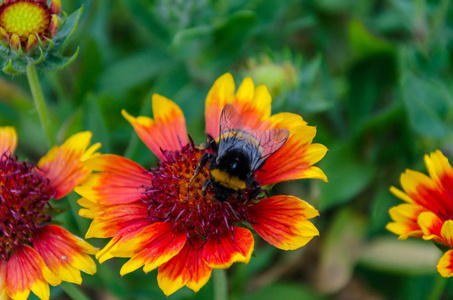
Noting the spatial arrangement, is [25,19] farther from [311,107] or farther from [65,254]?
[311,107]

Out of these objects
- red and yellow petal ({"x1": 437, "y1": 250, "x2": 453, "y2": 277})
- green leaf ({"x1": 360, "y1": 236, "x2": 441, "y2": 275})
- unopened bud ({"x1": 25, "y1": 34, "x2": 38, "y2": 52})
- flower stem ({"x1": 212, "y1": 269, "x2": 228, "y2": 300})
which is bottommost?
green leaf ({"x1": 360, "y1": 236, "x2": 441, "y2": 275})

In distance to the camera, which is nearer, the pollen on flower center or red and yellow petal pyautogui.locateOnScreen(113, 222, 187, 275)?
red and yellow petal pyautogui.locateOnScreen(113, 222, 187, 275)

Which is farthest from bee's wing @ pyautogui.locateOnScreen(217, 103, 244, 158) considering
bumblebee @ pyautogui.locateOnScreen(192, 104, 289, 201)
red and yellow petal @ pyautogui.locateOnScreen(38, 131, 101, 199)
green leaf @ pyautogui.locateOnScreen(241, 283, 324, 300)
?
green leaf @ pyautogui.locateOnScreen(241, 283, 324, 300)

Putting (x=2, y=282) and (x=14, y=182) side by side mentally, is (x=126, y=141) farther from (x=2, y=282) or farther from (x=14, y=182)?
(x=2, y=282)

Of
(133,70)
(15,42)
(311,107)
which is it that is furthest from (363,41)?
(15,42)

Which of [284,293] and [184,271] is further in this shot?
[284,293]

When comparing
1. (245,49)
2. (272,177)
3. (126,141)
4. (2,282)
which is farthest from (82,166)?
(245,49)

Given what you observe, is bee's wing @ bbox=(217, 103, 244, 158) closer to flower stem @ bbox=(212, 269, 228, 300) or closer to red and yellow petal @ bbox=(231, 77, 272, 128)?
red and yellow petal @ bbox=(231, 77, 272, 128)
